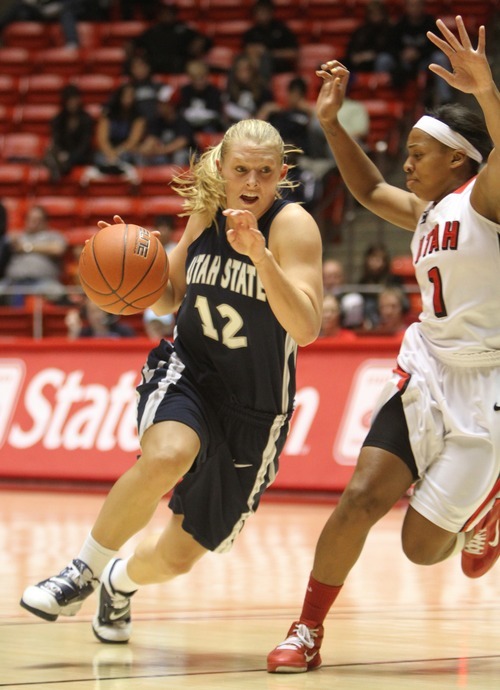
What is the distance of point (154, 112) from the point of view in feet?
48.6

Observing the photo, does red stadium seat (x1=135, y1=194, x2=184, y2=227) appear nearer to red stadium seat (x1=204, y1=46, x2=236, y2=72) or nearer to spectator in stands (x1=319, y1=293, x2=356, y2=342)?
red stadium seat (x1=204, y1=46, x2=236, y2=72)

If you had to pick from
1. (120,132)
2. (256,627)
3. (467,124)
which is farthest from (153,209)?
(467,124)

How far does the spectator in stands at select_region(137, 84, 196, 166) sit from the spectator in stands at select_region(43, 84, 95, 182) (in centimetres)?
71

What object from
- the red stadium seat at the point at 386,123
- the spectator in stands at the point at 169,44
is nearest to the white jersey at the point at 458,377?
the red stadium seat at the point at 386,123

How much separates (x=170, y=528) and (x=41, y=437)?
20.5 feet

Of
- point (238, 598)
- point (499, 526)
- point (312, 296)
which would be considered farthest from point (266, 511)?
point (312, 296)

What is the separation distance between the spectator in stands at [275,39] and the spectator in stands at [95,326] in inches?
180

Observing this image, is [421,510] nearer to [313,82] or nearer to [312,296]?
[312,296]

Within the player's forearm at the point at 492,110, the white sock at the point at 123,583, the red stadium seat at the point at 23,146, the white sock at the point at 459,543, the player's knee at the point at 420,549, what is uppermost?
the player's forearm at the point at 492,110

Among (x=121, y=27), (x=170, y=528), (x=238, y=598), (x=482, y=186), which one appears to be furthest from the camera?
(x=121, y=27)

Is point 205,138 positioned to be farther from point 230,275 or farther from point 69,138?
point 230,275

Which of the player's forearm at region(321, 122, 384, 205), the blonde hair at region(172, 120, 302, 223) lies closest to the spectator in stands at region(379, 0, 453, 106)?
the player's forearm at region(321, 122, 384, 205)

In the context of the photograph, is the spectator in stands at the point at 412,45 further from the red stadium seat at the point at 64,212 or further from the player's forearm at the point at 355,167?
the player's forearm at the point at 355,167

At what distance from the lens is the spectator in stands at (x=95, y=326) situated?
1171cm
